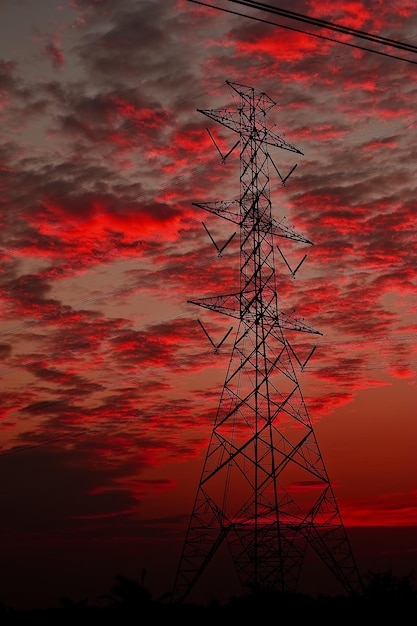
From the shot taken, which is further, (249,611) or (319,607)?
(319,607)

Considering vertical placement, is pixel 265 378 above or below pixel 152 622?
above

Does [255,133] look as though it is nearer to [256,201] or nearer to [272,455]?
[256,201]

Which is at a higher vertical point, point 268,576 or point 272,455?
point 272,455

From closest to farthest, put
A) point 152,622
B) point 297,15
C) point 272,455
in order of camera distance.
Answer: point 297,15 → point 152,622 → point 272,455

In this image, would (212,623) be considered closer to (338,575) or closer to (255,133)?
(338,575)

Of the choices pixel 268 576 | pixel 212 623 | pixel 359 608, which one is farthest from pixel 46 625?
pixel 359 608

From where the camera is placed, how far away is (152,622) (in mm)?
34500

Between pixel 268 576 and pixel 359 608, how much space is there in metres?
4.39

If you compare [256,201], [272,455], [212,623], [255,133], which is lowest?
[212,623]

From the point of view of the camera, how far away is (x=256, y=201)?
4606cm

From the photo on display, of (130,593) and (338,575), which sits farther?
(338,575)

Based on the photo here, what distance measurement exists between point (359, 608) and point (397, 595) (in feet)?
7.44

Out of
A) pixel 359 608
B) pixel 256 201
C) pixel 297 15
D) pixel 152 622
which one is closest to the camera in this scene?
pixel 297 15

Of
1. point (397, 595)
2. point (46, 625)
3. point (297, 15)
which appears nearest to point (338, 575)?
point (397, 595)
